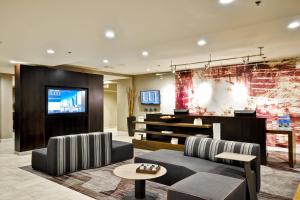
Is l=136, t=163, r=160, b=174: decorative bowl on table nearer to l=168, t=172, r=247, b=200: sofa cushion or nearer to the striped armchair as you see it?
l=168, t=172, r=247, b=200: sofa cushion

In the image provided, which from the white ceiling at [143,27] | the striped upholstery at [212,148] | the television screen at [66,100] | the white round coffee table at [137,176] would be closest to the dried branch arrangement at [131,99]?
the television screen at [66,100]

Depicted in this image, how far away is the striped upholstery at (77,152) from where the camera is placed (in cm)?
414

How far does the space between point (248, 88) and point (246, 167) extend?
4816 millimetres

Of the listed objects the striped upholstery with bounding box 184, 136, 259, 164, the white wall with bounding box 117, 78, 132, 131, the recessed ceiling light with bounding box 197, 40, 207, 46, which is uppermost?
the recessed ceiling light with bounding box 197, 40, 207, 46

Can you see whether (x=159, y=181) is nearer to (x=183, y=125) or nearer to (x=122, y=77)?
(x=183, y=125)

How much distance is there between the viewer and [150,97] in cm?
924

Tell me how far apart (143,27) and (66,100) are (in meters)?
4.68

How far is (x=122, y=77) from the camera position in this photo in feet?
32.2

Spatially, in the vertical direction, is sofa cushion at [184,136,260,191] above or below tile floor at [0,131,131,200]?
above

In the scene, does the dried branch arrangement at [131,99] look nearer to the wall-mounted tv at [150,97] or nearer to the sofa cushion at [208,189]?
the wall-mounted tv at [150,97]

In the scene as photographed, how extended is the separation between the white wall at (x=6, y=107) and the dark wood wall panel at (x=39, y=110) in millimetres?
3265

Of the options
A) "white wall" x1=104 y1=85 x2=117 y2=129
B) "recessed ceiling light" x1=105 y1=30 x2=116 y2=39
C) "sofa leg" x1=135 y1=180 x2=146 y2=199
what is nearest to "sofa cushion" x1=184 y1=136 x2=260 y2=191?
"sofa leg" x1=135 y1=180 x2=146 y2=199

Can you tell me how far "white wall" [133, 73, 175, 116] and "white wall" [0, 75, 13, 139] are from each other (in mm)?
5371

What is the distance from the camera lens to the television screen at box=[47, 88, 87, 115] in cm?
678
